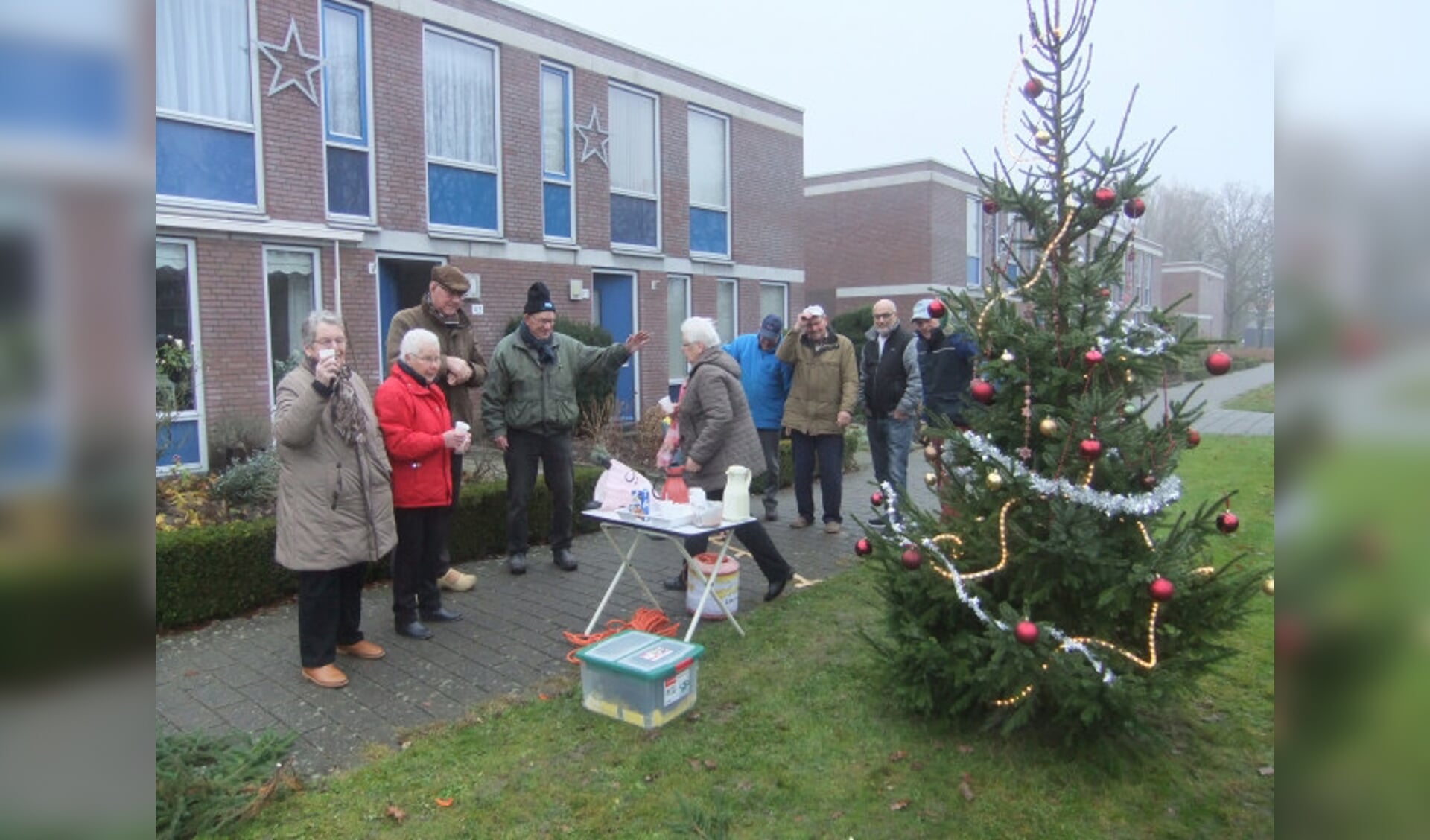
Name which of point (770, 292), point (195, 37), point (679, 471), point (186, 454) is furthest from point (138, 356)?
point (770, 292)

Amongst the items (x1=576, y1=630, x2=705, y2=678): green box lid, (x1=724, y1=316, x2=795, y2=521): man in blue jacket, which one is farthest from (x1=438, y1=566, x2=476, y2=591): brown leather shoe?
(x1=724, y1=316, x2=795, y2=521): man in blue jacket

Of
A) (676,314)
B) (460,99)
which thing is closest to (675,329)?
(676,314)

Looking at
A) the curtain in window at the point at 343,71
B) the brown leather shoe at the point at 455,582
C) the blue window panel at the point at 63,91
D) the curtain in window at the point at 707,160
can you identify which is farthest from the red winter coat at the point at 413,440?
the curtain in window at the point at 707,160

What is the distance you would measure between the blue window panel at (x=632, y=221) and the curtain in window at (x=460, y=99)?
2.90 metres

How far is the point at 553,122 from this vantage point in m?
15.6

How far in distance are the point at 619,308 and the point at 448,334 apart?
1135 cm

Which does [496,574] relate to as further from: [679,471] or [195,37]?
[195,37]

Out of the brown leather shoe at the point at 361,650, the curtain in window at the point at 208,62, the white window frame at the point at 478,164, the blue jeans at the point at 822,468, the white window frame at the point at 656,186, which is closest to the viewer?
the brown leather shoe at the point at 361,650

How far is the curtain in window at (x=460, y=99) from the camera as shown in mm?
13680

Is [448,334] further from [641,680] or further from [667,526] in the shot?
[641,680]

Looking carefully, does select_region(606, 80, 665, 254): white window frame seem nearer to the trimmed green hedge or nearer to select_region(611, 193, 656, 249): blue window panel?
select_region(611, 193, 656, 249): blue window panel

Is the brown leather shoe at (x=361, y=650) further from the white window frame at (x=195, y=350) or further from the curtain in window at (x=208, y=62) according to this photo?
the curtain in window at (x=208, y=62)

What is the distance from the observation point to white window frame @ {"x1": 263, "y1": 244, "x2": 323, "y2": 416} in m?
11.5

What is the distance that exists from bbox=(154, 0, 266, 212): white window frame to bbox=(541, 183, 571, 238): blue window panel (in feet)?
15.9
